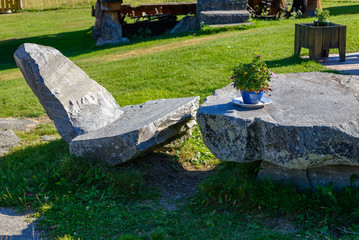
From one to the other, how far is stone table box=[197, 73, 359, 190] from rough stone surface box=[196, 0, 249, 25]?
10.2 metres

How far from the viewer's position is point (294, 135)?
12.6 feet

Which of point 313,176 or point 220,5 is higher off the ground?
point 220,5

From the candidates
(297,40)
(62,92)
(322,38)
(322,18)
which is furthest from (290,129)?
(297,40)

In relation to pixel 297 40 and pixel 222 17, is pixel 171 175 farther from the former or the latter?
pixel 222 17

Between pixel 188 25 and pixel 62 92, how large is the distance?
406 inches

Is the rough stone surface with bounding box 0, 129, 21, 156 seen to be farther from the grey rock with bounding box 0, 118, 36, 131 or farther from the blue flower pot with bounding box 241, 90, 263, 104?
the blue flower pot with bounding box 241, 90, 263, 104

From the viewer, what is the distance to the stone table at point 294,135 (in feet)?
12.4

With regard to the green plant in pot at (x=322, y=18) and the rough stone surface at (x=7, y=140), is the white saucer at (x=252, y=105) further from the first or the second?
the green plant in pot at (x=322, y=18)

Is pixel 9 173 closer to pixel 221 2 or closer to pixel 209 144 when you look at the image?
pixel 209 144

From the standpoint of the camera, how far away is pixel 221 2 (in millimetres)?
14727

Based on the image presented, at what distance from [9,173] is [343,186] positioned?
4052 millimetres

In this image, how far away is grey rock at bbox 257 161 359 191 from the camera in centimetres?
404

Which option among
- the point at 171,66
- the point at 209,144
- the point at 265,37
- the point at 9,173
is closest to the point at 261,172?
the point at 209,144

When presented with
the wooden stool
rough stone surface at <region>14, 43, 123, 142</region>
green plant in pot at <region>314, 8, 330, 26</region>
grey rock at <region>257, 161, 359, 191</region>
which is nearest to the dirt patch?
rough stone surface at <region>14, 43, 123, 142</region>
